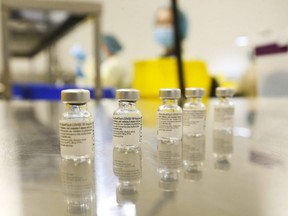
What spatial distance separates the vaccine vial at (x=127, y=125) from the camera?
17.0 inches

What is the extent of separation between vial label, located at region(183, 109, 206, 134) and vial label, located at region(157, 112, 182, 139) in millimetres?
51

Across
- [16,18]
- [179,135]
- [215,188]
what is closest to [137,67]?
[16,18]

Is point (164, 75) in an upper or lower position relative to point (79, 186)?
upper

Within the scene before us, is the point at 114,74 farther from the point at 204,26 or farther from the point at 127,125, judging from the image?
the point at 127,125

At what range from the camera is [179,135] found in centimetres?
50

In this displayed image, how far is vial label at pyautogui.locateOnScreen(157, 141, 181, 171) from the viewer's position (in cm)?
36

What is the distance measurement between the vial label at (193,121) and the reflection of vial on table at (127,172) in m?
0.14

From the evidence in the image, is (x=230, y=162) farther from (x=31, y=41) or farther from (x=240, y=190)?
(x=31, y=41)

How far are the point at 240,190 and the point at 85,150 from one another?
187mm

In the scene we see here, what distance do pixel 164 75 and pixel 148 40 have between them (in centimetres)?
75

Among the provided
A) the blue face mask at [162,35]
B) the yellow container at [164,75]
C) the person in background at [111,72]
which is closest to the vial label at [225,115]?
the yellow container at [164,75]

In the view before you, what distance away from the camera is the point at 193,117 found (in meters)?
0.54

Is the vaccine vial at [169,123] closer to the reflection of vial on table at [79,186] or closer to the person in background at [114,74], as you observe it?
the reflection of vial on table at [79,186]

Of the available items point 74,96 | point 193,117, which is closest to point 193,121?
point 193,117
